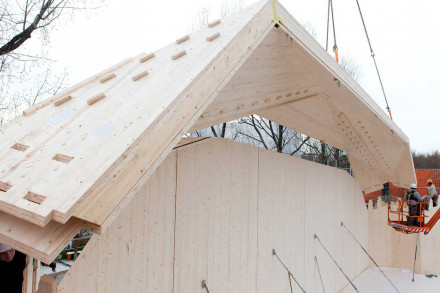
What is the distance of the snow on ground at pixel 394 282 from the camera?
10398 millimetres

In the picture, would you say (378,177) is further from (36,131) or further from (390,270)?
(36,131)

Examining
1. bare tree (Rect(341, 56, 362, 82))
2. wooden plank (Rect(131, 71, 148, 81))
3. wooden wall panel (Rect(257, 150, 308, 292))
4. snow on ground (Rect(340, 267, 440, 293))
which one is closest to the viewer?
wooden plank (Rect(131, 71, 148, 81))

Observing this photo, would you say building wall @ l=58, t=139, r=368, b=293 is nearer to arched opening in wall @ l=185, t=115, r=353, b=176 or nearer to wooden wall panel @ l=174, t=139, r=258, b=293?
wooden wall panel @ l=174, t=139, r=258, b=293

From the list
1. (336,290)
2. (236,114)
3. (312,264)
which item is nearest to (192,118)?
(236,114)

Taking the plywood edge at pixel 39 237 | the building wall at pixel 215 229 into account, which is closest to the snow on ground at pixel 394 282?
the building wall at pixel 215 229

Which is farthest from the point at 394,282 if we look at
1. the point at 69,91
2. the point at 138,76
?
the point at 69,91

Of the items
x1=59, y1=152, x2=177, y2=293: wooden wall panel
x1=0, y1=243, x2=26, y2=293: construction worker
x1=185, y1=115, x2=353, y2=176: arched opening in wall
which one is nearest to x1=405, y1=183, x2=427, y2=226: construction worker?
x1=59, y1=152, x2=177, y2=293: wooden wall panel

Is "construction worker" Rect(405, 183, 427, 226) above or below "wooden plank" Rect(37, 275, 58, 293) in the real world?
above

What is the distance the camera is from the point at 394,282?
11188 mm

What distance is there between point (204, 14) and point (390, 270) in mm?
17779

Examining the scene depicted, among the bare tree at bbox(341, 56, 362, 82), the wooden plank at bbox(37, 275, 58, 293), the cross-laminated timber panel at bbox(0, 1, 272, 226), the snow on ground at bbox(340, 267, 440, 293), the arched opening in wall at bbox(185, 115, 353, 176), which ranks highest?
the bare tree at bbox(341, 56, 362, 82)

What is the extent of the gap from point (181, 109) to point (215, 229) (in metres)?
2.87

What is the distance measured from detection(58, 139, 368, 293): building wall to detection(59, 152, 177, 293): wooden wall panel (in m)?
0.01

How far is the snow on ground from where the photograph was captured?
34.1ft
